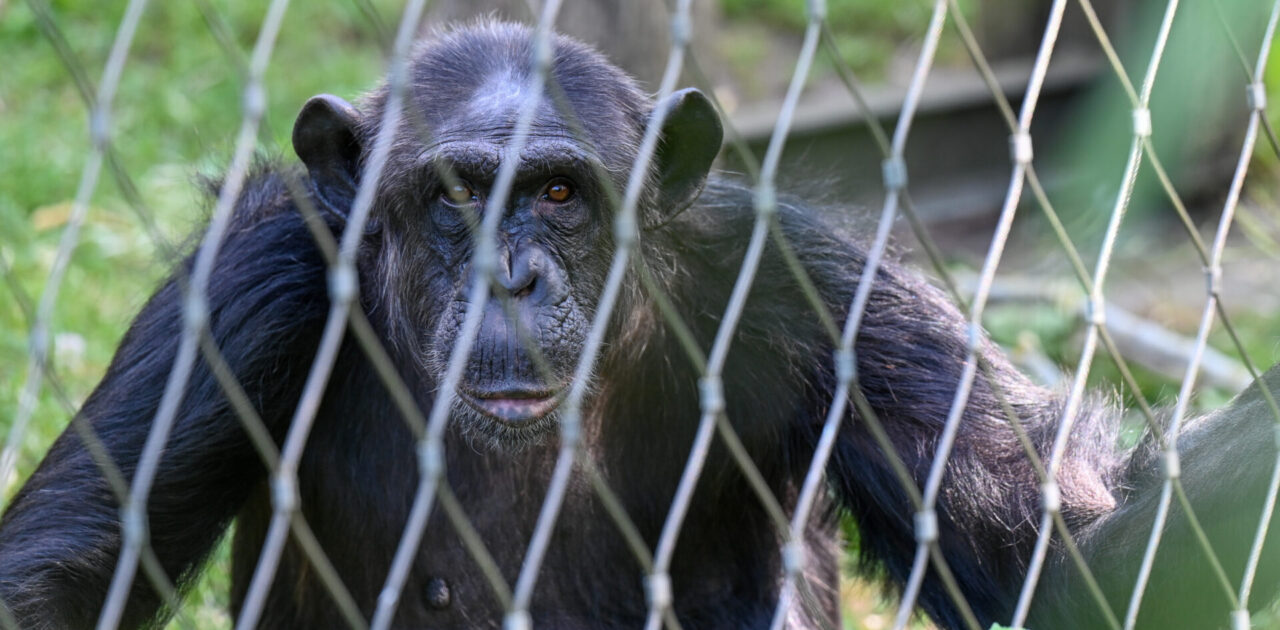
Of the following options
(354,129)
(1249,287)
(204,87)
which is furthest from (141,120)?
(1249,287)

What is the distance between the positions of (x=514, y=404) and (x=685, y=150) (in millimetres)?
1015

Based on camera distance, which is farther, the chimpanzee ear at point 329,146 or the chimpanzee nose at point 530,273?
the chimpanzee ear at point 329,146

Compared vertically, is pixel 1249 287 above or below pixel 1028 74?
below

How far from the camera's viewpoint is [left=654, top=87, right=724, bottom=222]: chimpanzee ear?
155 inches

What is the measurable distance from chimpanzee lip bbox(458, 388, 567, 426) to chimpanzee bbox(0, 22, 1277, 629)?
14mm

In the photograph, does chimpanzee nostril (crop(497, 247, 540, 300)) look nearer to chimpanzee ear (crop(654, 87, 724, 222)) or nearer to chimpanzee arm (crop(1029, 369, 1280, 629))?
chimpanzee ear (crop(654, 87, 724, 222))

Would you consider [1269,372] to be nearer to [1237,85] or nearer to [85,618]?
[85,618]

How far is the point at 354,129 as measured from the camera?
13.0 ft

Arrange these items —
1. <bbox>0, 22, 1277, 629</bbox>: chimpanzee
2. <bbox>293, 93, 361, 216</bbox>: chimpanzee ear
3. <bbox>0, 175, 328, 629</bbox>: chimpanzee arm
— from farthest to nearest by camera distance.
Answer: <bbox>293, 93, 361, 216</bbox>: chimpanzee ear → <bbox>0, 175, 328, 629</bbox>: chimpanzee arm → <bbox>0, 22, 1277, 629</bbox>: chimpanzee

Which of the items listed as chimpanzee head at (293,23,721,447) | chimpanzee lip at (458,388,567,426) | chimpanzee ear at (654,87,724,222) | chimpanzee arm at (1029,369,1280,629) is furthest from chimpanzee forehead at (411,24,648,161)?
chimpanzee arm at (1029,369,1280,629)

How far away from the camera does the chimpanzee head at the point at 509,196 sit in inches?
135

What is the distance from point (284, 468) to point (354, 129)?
6.74 ft

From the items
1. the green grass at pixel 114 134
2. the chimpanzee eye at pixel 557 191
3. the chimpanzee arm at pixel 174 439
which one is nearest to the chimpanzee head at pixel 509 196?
the chimpanzee eye at pixel 557 191

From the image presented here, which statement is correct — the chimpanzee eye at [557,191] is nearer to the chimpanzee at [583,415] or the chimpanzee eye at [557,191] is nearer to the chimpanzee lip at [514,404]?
the chimpanzee at [583,415]
